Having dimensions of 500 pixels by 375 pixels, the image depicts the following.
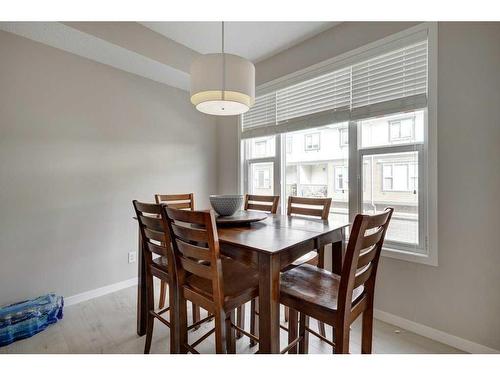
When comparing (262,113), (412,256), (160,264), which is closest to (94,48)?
(262,113)

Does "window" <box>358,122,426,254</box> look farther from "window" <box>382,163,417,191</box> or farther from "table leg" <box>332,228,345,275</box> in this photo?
"table leg" <box>332,228,345,275</box>

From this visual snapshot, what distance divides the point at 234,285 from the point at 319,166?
67.3 inches

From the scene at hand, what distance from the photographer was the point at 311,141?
268 centimetres

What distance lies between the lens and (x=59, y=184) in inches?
88.4

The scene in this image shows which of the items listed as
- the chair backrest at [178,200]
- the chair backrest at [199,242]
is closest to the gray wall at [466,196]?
the chair backrest at [199,242]

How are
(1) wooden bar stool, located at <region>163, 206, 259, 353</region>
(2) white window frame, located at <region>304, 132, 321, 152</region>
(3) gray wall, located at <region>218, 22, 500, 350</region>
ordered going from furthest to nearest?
(2) white window frame, located at <region>304, 132, 321, 152</region> < (3) gray wall, located at <region>218, 22, 500, 350</region> < (1) wooden bar stool, located at <region>163, 206, 259, 353</region>

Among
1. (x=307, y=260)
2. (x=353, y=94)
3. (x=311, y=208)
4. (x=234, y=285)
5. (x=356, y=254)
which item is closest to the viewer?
(x=356, y=254)

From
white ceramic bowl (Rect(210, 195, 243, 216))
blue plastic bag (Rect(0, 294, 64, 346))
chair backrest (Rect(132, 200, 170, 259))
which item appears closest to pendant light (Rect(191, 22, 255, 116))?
white ceramic bowl (Rect(210, 195, 243, 216))

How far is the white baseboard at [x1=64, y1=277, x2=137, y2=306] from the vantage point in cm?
230

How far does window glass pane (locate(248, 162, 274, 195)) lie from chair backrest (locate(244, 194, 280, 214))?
1.70ft

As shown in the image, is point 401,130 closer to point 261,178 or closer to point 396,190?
point 396,190

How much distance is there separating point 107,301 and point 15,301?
68 cm

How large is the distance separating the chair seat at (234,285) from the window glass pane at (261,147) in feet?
6.12
